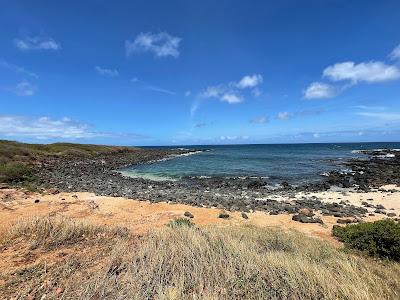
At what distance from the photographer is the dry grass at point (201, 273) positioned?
510cm

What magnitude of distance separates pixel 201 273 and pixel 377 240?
6045mm

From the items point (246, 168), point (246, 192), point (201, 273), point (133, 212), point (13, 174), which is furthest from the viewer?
point (246, 168)

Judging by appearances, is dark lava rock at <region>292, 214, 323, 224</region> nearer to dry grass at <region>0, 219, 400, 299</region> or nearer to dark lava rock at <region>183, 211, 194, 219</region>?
dark lava rock at <region>183, 211, 194, 219</region>

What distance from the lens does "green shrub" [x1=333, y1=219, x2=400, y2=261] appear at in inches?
320

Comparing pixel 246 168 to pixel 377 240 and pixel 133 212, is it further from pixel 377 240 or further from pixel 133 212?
pixel 377 240

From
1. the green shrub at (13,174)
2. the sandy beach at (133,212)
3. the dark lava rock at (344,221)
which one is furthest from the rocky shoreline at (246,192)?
the green shrub at (13,174)

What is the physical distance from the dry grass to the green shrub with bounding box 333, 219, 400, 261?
0.73 meters

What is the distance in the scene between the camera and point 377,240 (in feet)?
28.4

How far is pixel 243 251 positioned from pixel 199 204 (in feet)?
35.7

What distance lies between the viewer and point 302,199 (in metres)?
19.6

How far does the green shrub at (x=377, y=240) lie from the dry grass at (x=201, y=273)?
727 mm

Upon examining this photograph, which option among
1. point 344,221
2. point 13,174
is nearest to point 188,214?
point 344,221

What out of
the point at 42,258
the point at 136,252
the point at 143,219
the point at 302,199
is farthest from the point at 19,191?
the point at 302,199

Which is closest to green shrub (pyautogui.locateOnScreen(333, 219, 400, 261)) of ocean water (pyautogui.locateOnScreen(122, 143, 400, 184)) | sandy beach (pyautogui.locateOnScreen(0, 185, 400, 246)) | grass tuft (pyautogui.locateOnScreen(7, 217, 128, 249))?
sandy beach (pyautogui.locateOnScreen(0, 185, 400, 246))
